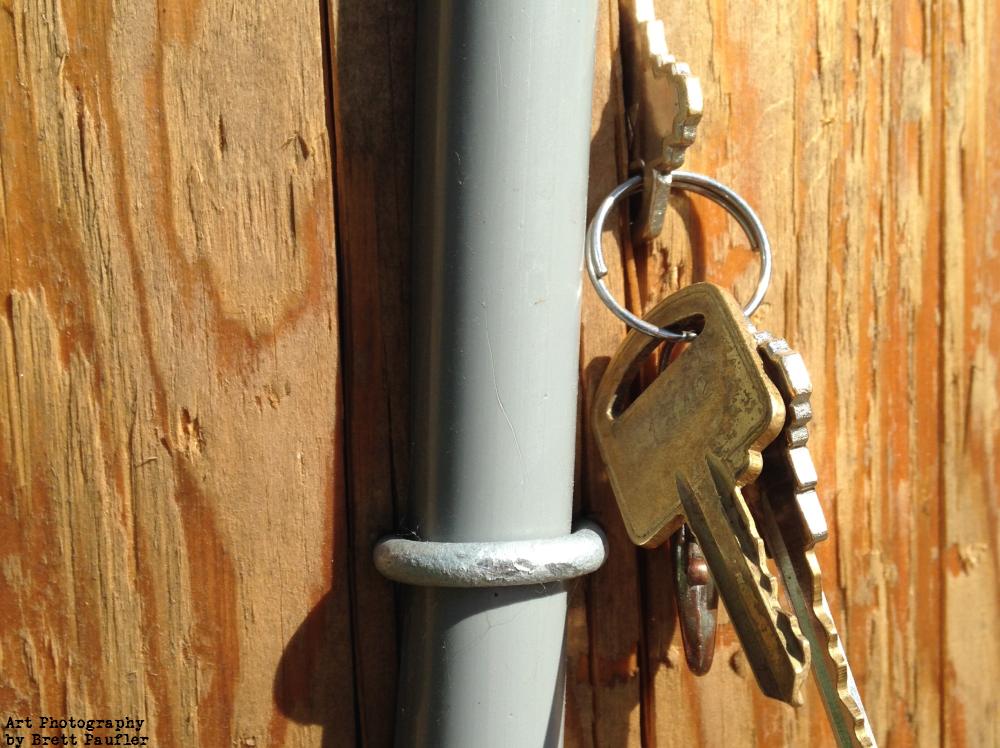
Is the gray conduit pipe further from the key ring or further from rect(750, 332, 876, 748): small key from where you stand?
Result: rect(750, 332, 876, 748): small key

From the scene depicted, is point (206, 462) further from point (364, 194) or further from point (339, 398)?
point (364, 194)

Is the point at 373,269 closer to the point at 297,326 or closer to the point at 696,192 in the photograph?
the point at 297,326

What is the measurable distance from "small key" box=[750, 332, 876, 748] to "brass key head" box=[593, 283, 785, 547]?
3 centimetres

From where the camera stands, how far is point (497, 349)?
2.50 ft

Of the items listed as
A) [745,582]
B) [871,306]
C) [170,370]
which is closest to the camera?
[745,582]

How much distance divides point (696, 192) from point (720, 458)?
0.27 m

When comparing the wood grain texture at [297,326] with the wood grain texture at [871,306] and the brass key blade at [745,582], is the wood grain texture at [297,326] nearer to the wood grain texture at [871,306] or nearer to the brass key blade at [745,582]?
the wood grain texture at [871,306]

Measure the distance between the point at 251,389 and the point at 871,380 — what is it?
61 centimetres

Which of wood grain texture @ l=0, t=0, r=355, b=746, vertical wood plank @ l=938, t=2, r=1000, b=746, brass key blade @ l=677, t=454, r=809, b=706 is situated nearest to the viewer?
brass key blade @ l=677, t=454, r=809, b=706

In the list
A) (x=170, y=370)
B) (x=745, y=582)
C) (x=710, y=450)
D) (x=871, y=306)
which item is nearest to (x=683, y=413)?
(x=710, y=450)

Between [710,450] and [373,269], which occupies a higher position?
[373,269]

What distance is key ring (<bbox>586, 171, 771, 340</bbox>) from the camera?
812mm

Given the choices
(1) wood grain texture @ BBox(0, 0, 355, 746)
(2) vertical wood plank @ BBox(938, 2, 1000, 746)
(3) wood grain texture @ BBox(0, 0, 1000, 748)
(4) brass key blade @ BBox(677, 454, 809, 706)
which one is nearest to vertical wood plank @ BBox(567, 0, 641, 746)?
(3) wood grain texture @ BBox(0, 0, 1000, 748)

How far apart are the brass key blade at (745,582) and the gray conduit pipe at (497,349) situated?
107 mm
